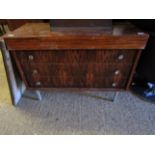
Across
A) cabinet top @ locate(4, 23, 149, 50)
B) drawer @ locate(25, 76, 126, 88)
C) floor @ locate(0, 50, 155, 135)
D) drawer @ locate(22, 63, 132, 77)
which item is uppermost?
cabinet top @ locate(4, 23, 149, 50)

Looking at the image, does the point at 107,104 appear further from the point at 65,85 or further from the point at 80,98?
the point at 65,85

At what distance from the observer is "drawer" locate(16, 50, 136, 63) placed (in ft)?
4.21

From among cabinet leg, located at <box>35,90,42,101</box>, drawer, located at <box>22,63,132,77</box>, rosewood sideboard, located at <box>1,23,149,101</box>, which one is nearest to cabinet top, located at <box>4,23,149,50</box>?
rosewood sideboard, located at <box>1,23,149,101</box>

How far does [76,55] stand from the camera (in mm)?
1308

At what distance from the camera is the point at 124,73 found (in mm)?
1402

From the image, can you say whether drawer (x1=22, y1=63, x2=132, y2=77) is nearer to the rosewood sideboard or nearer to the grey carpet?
the rosewood sideboard

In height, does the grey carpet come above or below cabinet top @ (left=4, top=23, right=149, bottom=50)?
below

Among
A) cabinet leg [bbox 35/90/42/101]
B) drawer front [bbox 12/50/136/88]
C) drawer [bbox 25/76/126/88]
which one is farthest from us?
cabinet leg [bbox 35/90/42/101]

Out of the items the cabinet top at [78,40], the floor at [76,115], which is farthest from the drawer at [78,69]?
the floor at [76,115]

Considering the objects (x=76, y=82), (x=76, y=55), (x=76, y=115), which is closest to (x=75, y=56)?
(x=76, y=55)

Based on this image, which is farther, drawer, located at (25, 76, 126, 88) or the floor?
drawer, located at (25, 76, 126, 88)
